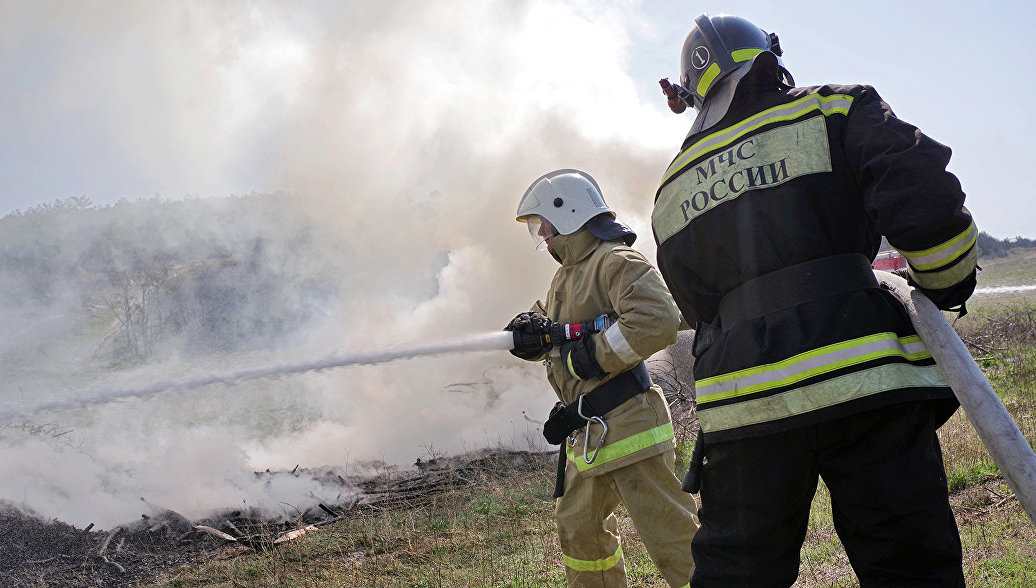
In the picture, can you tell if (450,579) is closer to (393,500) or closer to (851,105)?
(393,500)

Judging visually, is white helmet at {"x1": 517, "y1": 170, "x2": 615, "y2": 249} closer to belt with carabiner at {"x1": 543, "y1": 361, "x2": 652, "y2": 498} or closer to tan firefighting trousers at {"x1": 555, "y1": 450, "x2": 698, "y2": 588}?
belt with carabiner at {"x1": 543, "y1": 361, "x2": 652, "y2": 498}

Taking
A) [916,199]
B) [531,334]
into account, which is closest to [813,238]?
[916,199]

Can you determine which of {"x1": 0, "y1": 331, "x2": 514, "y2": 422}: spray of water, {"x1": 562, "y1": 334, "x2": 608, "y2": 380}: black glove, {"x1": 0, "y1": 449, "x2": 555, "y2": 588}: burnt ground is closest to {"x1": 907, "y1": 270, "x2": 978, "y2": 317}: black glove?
{"x1": 562, "y1": 334, "x2": 608, "y2": 380}: black glove

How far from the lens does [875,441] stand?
5.11 feet

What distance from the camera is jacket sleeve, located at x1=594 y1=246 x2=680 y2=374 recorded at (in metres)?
2.85

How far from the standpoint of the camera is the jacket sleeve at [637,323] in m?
2.85

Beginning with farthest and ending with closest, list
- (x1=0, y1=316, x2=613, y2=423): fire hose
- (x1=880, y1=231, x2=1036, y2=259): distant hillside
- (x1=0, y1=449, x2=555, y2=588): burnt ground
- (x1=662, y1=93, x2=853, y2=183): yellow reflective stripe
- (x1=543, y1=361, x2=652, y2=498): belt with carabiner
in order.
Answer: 1. (x1=880, y1=231, x2=1036, y2=259): distant hillside
2. (x1=0, y1=449, x2=555, y2=588): burnt ground
3. (x1=0, y1=316, x2=613, y2=423): fire hose
4. (x1=543, y1=361, x2=652, y2=498): belt with carabiner
5. (x1=662, y1=93, x2=853, y2=183): yellow reflective stripe

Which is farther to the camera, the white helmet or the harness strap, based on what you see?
the white helmet

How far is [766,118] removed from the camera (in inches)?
72.7

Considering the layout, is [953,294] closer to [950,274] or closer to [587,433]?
[950,274]

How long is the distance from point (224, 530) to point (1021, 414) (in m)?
7.61

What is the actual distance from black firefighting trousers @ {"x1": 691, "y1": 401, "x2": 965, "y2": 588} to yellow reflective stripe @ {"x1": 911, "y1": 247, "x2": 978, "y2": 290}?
0.32 meters

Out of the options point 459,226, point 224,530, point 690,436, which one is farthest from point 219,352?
point 690,436

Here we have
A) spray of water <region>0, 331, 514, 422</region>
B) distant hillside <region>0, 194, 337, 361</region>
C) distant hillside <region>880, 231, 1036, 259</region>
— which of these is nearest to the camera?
spray of water <region>0, 331, 514, 422</region>
